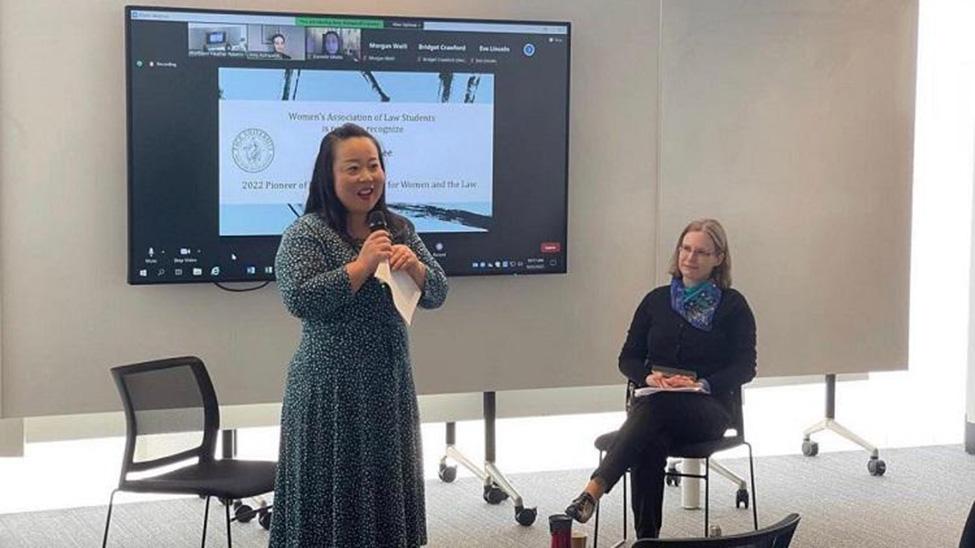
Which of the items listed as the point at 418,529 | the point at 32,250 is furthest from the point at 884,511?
the point at 32,250

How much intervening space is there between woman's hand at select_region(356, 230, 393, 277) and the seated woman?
1.39 metres

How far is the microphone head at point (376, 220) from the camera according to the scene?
11.2 ft

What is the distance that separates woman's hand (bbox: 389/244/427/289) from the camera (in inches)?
129

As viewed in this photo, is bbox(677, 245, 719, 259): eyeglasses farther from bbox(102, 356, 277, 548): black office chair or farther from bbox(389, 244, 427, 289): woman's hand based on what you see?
bbox(102, 356, 277, 548): black office chair

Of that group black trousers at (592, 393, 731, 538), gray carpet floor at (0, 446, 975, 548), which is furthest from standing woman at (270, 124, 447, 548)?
gray carpet floor at (0, 446, 975, 548)

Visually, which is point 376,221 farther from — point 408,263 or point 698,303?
point 698,303

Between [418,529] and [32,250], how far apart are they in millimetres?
2052

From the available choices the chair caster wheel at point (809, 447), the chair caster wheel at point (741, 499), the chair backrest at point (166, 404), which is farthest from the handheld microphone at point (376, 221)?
the chair caster wheel at point (809, 447)

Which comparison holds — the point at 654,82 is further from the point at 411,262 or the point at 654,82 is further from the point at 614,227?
the point at 411,262

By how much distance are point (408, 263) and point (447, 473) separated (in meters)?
2.46

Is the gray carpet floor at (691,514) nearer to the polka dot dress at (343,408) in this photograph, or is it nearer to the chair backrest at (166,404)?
the chair backrest at (166,404)

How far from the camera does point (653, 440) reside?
14.3 feet

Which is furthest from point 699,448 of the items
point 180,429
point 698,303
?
point 180,429

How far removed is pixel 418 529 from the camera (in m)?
3.51
